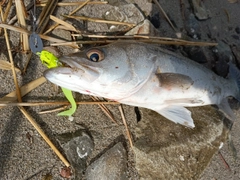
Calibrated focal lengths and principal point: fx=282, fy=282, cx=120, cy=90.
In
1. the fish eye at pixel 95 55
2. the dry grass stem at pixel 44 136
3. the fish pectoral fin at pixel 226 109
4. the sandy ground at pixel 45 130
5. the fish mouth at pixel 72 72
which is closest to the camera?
the fish mouth at pixel 72 72

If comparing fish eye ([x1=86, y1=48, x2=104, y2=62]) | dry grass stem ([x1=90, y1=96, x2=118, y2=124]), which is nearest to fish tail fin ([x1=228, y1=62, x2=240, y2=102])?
dry grass stem ([x1=90, y1=96, x2=118, y2=124])

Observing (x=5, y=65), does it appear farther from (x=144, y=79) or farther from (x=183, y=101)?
A: (x=183, y=101)

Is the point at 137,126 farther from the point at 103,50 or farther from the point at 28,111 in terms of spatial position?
the point at 28,111

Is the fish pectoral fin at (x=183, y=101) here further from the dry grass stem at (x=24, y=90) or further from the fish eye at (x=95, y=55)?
the dry grass stem at (x=24, y=90)

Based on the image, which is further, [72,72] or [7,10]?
[7,10]

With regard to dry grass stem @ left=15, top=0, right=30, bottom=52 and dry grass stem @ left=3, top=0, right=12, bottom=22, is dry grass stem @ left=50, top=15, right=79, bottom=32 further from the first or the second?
dry grass stem @ left=3, top=0, right=12, bottom=22

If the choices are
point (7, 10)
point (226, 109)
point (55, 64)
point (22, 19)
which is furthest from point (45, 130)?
point (226, 109)

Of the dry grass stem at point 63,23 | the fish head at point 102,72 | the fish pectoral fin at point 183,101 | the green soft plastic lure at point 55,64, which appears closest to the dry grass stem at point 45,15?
the dry grass stem at point 63,23

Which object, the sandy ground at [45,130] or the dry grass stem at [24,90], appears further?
the dry grass stem at [24,90]
